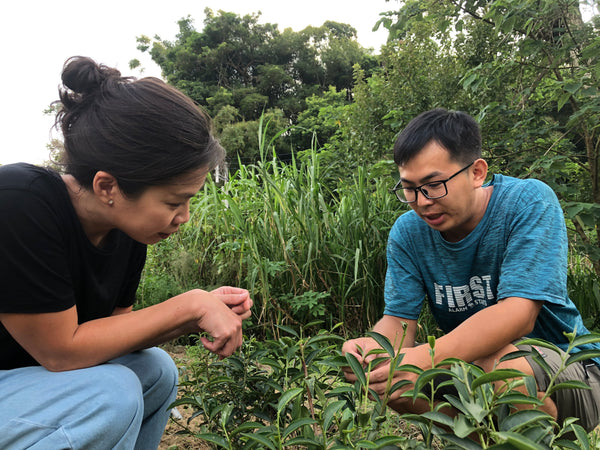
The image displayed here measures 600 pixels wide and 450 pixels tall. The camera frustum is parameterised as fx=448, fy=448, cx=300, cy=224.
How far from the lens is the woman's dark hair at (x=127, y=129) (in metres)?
1.14

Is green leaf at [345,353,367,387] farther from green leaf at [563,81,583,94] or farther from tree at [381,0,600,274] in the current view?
green leaf at [563,81,583,94]

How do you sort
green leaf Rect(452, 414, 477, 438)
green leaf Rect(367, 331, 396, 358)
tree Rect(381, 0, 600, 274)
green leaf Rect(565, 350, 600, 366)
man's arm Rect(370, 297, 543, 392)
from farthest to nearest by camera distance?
tree Rect(381, 0, 600, 274) → man's arm Rect(370, 297, 543, 392) → green leaf Rect(367, 331, 396, 358) → green leaf Rect(565, 350, 600, 366) → green leaf Rect(452, 414, 477, 438)

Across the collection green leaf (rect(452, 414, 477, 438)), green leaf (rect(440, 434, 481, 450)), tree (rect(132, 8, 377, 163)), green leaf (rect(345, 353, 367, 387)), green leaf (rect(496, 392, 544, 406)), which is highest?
tree (rect(132, 8, 377, 163))

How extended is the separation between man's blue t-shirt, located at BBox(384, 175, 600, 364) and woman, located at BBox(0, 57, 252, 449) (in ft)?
2.49

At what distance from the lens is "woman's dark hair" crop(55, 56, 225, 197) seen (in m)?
Answer: 1.14

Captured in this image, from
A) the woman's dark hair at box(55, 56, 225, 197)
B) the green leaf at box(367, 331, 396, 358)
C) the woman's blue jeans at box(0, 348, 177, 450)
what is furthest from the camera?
the woman's dark hair at box(55, 56, 225, 197)

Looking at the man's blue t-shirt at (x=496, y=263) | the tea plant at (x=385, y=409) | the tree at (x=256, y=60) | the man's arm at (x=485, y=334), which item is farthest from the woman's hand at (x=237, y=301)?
the tree at (x=256, y=60)

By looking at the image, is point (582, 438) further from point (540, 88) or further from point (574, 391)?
point (540, 88)

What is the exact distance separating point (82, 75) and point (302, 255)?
2032 millimetres

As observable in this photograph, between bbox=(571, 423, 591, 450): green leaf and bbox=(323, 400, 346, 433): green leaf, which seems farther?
bbox=(323, 400, 346, 433): green leaf

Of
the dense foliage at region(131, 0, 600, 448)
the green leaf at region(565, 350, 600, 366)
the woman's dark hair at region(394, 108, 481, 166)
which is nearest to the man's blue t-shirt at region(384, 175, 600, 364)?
the woman's dark hair at region(394, 108, 481, 166)

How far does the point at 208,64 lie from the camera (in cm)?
2375

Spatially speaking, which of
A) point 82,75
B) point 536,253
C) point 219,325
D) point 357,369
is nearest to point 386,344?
point 357,369

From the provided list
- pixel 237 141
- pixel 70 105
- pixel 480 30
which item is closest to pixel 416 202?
pixel 70 105
